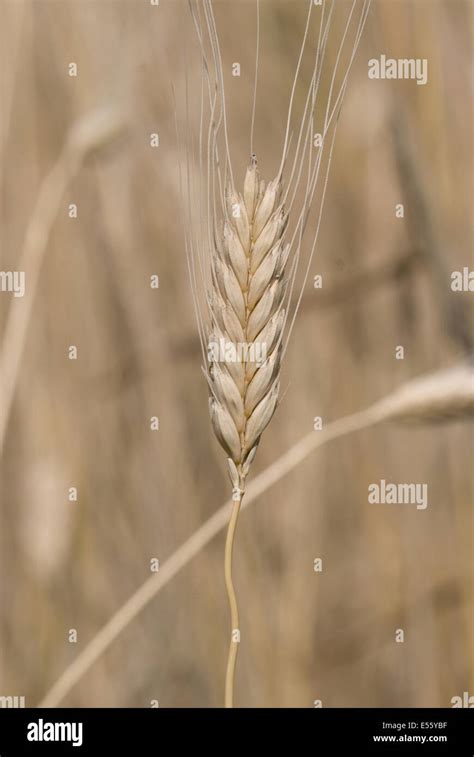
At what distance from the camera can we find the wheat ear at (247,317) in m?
0.51

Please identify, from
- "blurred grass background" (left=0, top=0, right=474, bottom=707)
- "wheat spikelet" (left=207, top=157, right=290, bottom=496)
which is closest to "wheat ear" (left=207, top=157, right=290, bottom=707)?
"wheat spikelet" (left=207, top=157, right=290, bottom=496)

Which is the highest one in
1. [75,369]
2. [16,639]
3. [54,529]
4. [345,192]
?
[345,192]

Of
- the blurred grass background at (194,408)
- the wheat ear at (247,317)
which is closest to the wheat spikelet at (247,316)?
the wheat ear at (247,317)

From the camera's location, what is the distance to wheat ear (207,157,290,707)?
512 millimetres

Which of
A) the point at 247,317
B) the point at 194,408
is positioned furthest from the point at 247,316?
the point at 194,408

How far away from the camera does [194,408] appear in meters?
0.96

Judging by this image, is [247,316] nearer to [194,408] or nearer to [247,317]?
[247,317]

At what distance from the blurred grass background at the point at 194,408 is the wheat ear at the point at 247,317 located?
39 cm

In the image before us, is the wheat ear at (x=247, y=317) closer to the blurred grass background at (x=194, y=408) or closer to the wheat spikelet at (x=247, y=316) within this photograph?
the wheat spikelet at (x=247, y=316)

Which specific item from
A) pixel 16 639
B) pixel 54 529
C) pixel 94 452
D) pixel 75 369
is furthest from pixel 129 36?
pixel 16 639

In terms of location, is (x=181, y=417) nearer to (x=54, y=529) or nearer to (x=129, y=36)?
(x=54, y=529)

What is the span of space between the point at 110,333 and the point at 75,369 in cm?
7

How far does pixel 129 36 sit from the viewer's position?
37.1 inches

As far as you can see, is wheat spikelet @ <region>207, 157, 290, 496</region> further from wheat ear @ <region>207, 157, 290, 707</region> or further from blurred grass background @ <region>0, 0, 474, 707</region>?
blurred grass background @ <region>0, 0, 474, 707</region>
